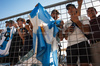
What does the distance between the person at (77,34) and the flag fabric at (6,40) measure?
126cm

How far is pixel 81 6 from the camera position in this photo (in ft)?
4.21

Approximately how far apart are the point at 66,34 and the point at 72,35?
0.10 meters

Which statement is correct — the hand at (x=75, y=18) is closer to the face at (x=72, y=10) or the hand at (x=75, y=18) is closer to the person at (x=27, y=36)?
the face at (x=72, y=10)

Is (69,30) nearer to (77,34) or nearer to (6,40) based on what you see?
(77,34)

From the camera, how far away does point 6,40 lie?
1937mm

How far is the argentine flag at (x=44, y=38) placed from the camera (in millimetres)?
1254

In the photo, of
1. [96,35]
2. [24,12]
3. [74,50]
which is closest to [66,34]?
[74,50]

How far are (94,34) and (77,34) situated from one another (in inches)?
9.5

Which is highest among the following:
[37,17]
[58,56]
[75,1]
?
[75,1]

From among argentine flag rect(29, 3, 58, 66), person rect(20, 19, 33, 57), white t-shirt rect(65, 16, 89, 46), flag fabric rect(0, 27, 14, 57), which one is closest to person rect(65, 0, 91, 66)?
white t-shirt rect(65, 16, 89, 46)

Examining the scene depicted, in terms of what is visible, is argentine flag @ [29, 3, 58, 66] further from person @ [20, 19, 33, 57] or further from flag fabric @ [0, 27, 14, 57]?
flag fabric @ [0, 27, 14, 57]

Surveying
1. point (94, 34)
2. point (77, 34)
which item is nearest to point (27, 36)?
point (77, 34)

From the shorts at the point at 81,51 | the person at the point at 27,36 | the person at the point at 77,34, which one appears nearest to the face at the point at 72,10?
the person at the point at 77,34

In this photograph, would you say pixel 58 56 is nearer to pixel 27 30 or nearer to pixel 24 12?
pixel 27 30
